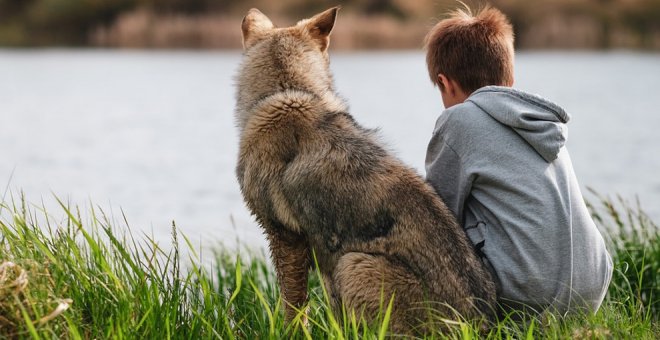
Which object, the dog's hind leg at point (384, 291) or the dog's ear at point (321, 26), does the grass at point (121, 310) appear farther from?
the dog's ear at point (321, 26)

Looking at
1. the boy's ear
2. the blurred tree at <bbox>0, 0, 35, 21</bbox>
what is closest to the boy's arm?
the boy's ear

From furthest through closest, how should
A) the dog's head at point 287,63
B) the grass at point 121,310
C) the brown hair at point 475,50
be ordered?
1. the dog's head at point 287,63
2. the brown hair at point 475,50
3. the grass at point 121,310

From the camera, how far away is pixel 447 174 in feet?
12.2

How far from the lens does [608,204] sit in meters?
5.28

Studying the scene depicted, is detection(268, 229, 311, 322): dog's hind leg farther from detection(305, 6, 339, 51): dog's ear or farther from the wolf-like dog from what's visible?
detection(305, 6, 339, 51): dog's ear

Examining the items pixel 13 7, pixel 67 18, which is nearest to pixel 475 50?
pixel 67 18

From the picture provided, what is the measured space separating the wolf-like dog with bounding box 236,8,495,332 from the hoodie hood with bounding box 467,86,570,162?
46 cm

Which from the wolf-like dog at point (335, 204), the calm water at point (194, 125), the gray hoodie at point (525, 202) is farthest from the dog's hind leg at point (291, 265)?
the gray hoodie at point (525, 202)

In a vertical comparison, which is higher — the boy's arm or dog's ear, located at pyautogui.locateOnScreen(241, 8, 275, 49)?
dog's ear, located at pyautogui.locateOnScreen(241, 8, 275, 49)

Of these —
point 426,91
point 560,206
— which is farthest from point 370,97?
point 560,206

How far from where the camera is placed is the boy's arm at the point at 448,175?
3652 mm

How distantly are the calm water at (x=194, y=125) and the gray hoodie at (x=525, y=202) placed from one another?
0.44 m

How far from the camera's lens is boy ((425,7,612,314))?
3488 millimetres

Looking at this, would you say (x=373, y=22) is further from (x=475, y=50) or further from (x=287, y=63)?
(x=475, y=50)
